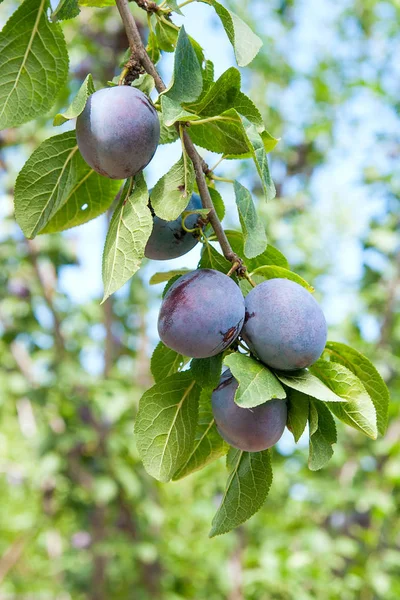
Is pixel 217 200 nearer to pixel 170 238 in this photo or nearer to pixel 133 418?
pixel 170 238

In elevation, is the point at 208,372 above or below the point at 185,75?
below

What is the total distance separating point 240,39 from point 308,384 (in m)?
0.33

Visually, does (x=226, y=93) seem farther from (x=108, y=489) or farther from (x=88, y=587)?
(x=88, y=587)

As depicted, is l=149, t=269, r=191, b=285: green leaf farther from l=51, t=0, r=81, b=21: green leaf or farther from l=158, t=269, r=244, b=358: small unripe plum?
l=51, t=0, r=81, b=21: green leaf

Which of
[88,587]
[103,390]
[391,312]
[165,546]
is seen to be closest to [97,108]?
[103,390]

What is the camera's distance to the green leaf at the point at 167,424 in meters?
0.63

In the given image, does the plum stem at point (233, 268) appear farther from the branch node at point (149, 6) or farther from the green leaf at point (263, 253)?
the branch node at point (149, 6)

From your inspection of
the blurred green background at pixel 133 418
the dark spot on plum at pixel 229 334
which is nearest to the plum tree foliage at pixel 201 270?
the dark spot on plum at pixel 229 334

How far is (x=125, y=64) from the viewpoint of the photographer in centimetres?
66

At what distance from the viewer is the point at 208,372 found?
2.06 feet

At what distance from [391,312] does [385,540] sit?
1094mm

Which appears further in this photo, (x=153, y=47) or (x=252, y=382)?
(x=153, y=47)

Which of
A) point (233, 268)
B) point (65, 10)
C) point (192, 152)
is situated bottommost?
point (233, 268)

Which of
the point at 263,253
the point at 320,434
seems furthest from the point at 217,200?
the point at 320,434
